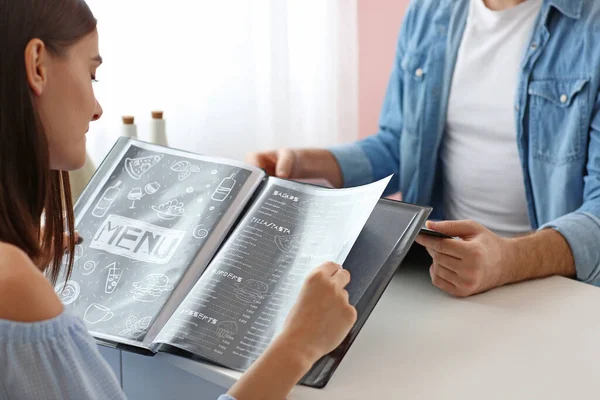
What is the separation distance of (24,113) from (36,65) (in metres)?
0.05

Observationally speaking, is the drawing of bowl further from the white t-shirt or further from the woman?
the white t-shirt

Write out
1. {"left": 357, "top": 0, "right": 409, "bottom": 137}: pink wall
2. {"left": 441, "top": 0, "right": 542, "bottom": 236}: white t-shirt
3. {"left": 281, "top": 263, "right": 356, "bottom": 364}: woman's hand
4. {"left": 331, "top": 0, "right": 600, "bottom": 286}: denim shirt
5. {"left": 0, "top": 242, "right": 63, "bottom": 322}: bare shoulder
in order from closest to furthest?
{"left": 0, "top": 242, "right": 63, "bottom": 322}: bare shoulder, {"left": 281, "top": 263, "right": 356, "bottom": 364}: woman's hand, {"left": 331, "top": 0, "right": 600, "bottom": 286}: denim shirt, {"left": 441, "top": 0, "right": 542, "bottom": 236}: white t-shirt, {"left": 357, "top": 0, "right": 409, "bottom": 137}: pink wall

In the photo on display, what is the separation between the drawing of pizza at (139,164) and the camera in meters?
1.02

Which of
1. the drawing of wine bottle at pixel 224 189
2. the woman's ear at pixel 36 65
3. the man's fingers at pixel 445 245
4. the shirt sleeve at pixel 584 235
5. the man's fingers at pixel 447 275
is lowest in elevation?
the shirt sleeve at pixel 584 235

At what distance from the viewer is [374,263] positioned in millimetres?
854

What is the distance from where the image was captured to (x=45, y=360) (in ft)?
2.10

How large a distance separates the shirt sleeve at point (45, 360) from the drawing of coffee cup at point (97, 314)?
19 centimetres

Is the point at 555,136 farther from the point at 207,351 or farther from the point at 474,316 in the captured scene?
the point at 207,351

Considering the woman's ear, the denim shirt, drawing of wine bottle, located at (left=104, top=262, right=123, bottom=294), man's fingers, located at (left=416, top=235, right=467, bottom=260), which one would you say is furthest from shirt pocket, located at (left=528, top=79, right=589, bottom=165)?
the woman's ear

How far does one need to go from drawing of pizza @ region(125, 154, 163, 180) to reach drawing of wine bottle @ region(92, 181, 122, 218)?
25 millimetres

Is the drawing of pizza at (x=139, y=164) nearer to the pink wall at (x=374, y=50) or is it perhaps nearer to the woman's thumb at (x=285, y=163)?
the woman's thumb at (x=285, y=163)

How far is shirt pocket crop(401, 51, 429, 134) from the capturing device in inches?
60.4

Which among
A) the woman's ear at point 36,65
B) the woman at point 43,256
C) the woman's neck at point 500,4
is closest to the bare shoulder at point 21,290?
the woman at point 43,256

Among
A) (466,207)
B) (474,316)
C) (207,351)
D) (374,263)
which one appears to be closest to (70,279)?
(207,351)
